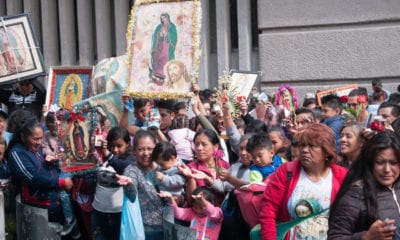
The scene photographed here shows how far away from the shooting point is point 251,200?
21.6 feet

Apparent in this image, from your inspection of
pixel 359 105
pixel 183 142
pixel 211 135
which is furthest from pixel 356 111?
pixel 211 135

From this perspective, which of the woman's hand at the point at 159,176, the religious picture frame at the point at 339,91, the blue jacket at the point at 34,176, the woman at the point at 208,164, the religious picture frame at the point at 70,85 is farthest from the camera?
the religious picture frame at the point at 339,91

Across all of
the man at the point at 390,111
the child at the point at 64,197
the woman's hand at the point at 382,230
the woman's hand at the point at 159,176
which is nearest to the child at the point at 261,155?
the woman's hand at the point at 159,176

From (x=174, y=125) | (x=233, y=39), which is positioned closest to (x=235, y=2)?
(x=233, y=39)

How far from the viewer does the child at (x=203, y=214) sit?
22.9 ft

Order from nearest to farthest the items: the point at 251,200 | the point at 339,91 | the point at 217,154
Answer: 1. the point at 251,200
2. the point at 217,154
3. the point at 339,91

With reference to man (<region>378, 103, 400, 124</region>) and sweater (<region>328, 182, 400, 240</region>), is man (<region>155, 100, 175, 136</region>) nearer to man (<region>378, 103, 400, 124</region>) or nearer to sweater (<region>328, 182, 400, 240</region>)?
man (<region>378, 103, 400, 124</region>)

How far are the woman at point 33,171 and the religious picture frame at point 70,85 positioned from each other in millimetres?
1627

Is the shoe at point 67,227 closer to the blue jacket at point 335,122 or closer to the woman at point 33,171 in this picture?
the woman at point 33,171

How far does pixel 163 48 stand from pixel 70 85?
62.9 inches

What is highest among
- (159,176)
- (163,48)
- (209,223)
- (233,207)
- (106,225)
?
(163,48)

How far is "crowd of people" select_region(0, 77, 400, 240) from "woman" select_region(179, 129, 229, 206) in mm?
11

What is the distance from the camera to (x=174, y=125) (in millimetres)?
9375

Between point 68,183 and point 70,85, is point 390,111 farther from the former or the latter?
point 70,85
